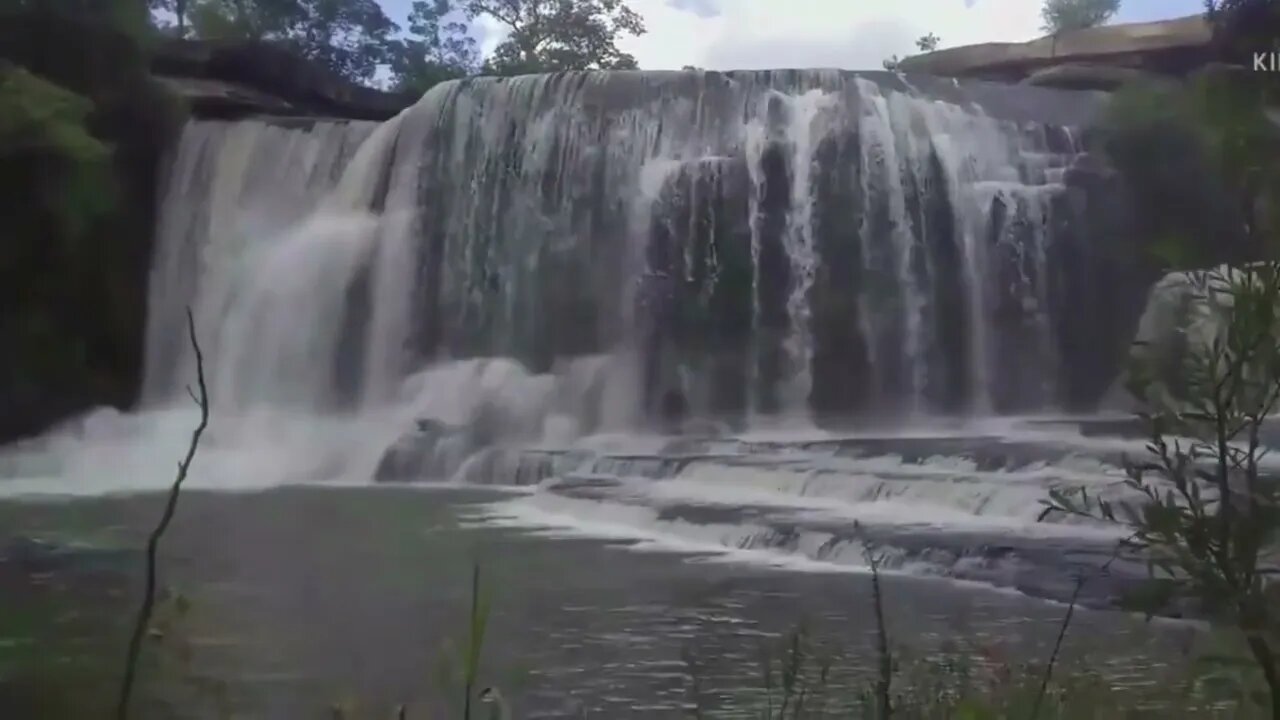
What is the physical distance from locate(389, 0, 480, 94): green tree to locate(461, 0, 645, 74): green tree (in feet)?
0.57

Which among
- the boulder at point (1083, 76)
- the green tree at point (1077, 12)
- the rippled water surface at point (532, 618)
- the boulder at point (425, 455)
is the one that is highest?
the green tree at point (1077, 12)

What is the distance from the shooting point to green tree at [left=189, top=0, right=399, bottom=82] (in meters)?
8.58

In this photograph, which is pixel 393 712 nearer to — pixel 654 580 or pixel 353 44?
pixel 654 580

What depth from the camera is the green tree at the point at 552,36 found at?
7.48 metres

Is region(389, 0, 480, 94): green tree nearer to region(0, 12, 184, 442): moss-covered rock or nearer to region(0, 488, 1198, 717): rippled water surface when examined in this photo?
region(0, 12, 184, 442): moss-covered rock

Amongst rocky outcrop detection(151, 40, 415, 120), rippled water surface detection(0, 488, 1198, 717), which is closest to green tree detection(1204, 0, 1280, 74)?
rippled water surface detection(0, 488, 1198, 717)

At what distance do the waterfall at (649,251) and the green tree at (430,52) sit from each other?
0.58 feet

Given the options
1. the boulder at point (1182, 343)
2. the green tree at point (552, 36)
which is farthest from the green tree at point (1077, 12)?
the boulder at point (1182, 343)

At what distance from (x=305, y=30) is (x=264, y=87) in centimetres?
60

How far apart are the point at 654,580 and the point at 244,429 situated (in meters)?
4.84

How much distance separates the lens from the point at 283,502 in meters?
6.04

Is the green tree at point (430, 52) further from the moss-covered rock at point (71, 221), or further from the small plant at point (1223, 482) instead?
the small plant at point (1223, 482)

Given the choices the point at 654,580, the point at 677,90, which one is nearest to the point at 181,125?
the point at 677,90

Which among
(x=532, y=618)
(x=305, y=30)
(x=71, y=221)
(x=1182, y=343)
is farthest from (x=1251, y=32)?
(x=305, y=30)
